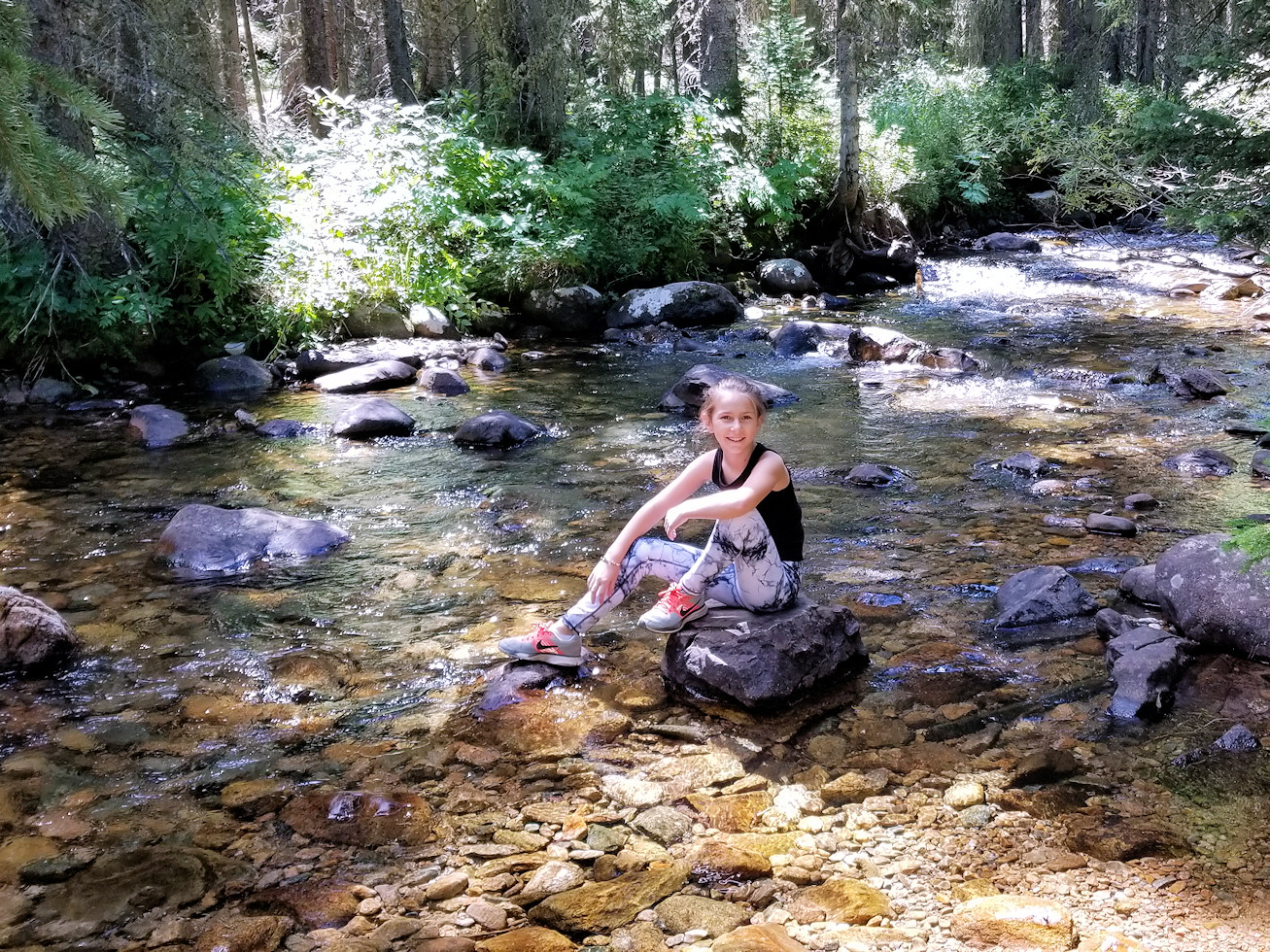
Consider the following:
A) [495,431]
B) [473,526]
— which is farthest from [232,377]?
[473,526]

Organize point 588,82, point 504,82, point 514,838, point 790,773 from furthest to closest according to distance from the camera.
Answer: point 588,82 → point 504,82 → point 790,773 → point 514,838

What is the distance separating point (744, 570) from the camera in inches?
173

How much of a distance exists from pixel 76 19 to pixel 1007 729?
386 inches

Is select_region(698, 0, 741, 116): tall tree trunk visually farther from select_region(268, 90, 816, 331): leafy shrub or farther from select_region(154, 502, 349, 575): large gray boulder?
select_region(154, 502, 349, 575): large gray boulder

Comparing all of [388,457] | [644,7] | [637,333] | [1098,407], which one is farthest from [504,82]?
[1098,407]

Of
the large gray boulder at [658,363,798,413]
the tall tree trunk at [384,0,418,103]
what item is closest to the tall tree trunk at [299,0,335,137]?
the tall tree trunk at [384,0,418,103]

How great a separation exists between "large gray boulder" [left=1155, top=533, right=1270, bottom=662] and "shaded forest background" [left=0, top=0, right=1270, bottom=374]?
288 centimetres

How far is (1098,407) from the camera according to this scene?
29.8ft

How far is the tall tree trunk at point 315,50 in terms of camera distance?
57.8ft

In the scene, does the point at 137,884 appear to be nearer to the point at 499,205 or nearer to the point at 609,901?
the point at 609,901

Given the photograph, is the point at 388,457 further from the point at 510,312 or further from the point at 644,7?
the point at 644,7

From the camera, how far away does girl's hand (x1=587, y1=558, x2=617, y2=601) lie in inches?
171

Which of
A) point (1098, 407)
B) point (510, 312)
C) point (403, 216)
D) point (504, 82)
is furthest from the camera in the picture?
point (504, 82)

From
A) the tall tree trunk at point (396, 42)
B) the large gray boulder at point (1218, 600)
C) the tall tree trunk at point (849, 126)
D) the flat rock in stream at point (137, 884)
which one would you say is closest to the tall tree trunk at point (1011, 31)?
the tall tree trunk at point (849, 126)
